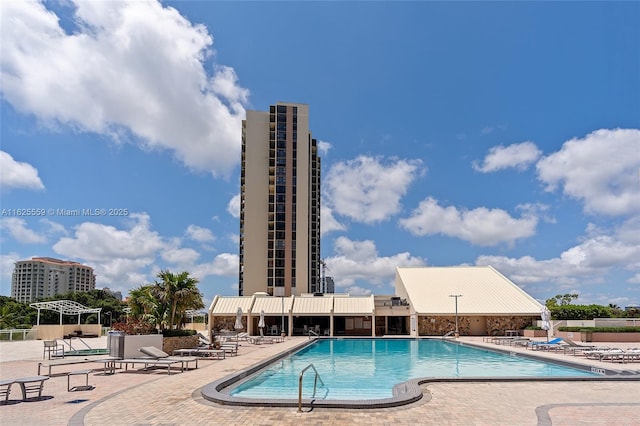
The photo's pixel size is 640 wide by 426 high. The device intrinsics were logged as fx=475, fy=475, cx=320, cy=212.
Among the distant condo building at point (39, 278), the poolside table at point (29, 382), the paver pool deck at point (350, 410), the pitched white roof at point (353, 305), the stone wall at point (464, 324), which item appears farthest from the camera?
the distant condo building at point (39, 278)

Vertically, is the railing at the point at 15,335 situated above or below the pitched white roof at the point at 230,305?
below

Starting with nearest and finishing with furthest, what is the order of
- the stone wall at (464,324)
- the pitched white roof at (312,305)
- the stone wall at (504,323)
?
1. the stone wall at (504,323)
2. the stone wall at (464,324)
3. the pitched white roof at (312,305)

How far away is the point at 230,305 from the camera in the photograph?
4331cm

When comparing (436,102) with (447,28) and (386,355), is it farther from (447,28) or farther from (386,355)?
(386,355)

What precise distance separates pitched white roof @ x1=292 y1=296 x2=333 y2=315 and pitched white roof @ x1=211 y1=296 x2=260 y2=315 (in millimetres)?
4381

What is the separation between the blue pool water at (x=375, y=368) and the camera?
46.3ft

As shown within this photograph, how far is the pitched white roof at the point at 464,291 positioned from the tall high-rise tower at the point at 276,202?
1817 cm

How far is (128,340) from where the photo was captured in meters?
18.2

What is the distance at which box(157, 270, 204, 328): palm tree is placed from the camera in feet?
75.2

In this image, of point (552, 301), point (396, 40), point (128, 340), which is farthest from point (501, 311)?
point (552, 301)

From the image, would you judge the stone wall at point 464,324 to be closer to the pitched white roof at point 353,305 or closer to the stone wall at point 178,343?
the pitched white roof at point 353,305

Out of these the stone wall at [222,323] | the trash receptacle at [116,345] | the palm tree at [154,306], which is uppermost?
the palm tree at [154,306]

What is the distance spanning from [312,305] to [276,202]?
24.2m

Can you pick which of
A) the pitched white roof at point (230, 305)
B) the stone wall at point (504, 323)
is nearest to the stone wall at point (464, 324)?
the stone wall at point (504, 323)
